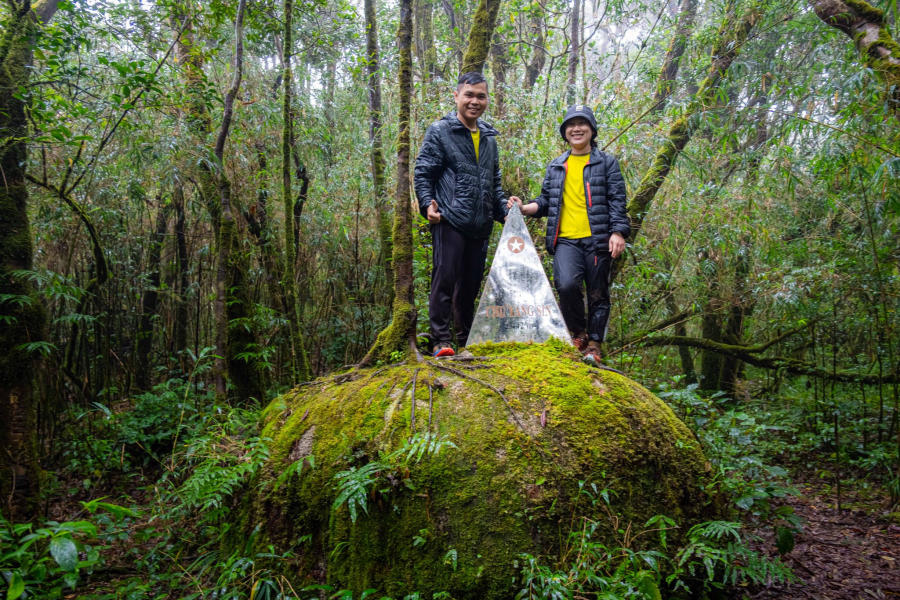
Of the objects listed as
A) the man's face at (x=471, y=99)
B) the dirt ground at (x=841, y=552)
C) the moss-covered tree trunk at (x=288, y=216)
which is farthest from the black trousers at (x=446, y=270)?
the dirt ground at (x=841, y=552)

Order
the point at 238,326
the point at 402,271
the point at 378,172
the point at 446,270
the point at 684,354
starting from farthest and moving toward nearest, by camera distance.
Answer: the point at 684,354 < the point at 378,172 < the point at 238,326 < the point at 446,270 < the point at 402,271

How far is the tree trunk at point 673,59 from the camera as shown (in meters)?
5.81

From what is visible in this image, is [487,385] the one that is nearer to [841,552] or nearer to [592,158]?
[592,158]

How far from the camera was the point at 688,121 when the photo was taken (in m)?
5.24

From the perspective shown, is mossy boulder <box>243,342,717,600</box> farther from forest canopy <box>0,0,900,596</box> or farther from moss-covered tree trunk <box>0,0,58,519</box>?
moss-covered tree trunk <box>0,0,58,519</box>

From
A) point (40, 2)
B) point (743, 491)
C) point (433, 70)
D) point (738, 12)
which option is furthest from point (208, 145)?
point (738, 12)

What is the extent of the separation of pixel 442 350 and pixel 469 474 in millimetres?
1315

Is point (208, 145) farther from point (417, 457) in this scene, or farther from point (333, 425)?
point (417, 457)

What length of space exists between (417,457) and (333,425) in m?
0.68

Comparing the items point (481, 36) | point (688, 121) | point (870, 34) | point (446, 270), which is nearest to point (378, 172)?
point (481, 36)

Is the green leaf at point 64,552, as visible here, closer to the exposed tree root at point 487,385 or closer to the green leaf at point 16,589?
the green leaf at point 16,589

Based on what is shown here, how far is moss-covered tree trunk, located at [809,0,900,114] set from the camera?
3689 millimetres

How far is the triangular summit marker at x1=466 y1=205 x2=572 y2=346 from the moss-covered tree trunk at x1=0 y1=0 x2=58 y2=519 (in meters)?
3.07

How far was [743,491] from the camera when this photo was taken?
2.86m
